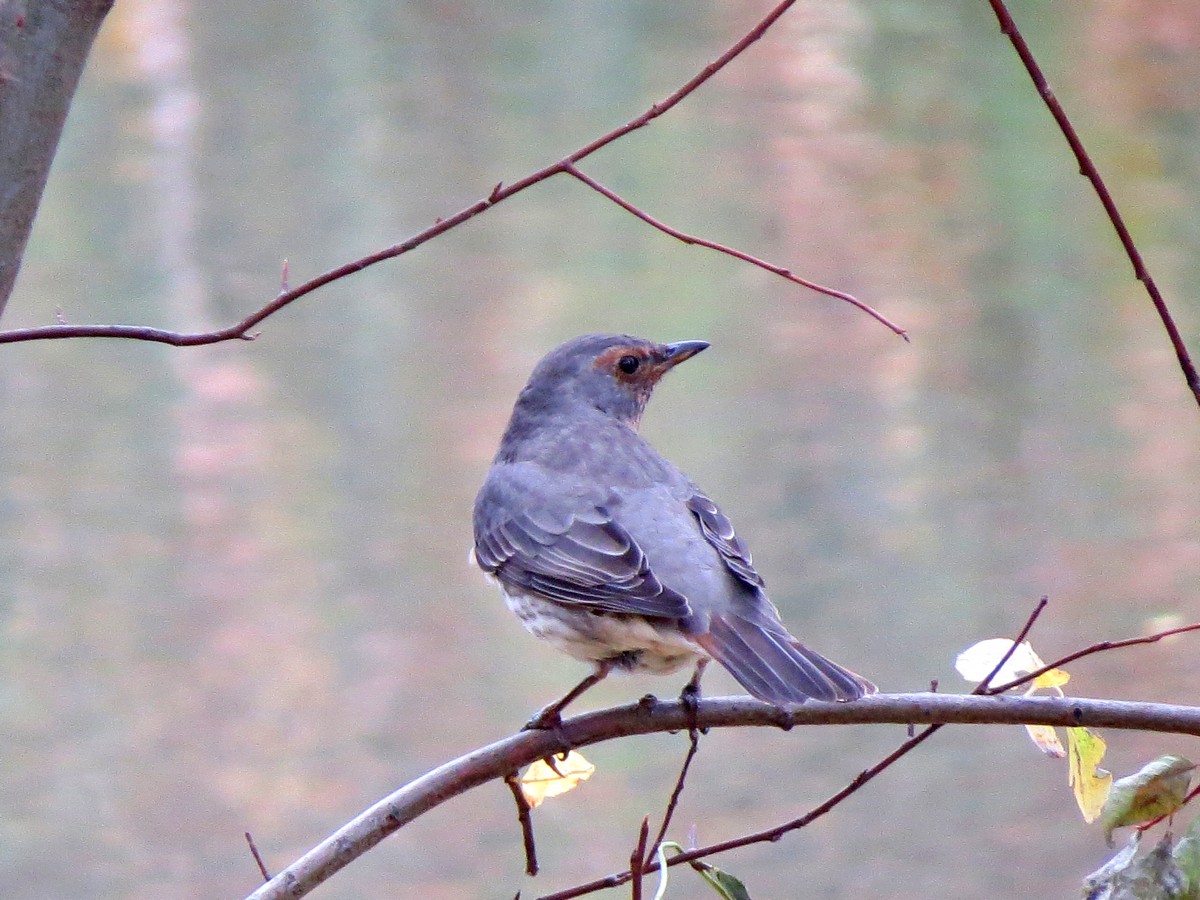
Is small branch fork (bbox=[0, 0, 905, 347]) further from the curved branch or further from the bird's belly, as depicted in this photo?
the bird's belly

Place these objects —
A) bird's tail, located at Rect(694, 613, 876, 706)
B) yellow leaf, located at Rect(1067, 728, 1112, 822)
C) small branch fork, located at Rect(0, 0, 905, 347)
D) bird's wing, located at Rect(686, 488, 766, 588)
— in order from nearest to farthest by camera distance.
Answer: small branch fork, located at Rect(0, 0, 905, 347)
yellow leaf, located at Rect(1067, 728, 1112, 822)
bird's tail, located at Rect(694, 613, 876, 706)
bird's wing, located at Rect(686, 488, 766, 588)

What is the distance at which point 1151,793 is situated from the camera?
6.54ft

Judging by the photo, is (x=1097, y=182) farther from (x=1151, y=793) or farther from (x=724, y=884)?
(x=724, y=884)

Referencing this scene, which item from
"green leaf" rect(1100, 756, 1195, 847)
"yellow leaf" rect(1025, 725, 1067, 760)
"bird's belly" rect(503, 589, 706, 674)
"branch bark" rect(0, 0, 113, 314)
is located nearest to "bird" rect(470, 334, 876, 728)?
"bird's belly" rect(503, 589, 706, 674)

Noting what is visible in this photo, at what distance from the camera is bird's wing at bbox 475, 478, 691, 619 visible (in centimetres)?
282

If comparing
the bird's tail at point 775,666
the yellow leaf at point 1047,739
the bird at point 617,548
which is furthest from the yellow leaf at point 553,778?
the yellow leaf at point 1047,739

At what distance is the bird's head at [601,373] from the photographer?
12.2 feet

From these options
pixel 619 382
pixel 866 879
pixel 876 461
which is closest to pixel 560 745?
pixel 619 382

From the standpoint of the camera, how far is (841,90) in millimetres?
13867

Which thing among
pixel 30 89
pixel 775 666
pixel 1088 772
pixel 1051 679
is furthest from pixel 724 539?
pixel 30 89

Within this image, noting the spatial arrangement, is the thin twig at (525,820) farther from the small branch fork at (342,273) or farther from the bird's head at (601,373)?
the bird's head at (601,373)

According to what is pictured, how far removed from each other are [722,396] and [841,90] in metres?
5.45

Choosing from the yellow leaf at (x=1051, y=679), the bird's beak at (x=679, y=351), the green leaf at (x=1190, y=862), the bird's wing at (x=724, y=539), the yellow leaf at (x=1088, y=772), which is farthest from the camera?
the bird's beak at (x=679, y=351)

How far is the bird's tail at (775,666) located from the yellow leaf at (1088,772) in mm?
352
